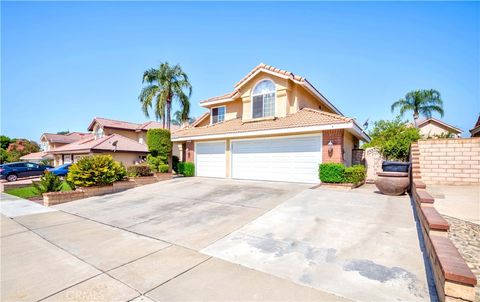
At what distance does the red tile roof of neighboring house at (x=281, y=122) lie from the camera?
11.2m

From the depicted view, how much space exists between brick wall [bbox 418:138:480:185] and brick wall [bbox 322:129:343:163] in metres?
3.33

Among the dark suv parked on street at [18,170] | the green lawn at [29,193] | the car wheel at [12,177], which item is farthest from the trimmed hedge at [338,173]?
the car wheel at [12,177]

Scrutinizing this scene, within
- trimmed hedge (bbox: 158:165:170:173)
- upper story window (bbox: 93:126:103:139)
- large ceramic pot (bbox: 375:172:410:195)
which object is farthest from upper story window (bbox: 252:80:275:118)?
upper story window (bbox: 93:126:103:139)

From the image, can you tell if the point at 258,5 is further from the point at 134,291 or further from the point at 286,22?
the point at 134,291

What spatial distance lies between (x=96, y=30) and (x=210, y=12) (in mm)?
5623

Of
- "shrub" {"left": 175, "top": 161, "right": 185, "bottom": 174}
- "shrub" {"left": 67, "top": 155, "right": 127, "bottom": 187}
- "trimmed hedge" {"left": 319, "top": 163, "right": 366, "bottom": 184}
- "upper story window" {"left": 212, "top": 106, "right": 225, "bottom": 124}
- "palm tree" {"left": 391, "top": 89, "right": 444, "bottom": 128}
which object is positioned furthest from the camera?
"palm tree" {"left": 391, "top": 89, "right": 444, "bottom": 128}

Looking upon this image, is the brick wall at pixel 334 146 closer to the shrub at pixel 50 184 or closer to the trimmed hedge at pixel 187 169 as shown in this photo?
the trimmed hedge at pixel 187 169

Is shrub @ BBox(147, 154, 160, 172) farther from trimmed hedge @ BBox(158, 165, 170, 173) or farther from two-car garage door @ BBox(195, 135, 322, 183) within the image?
two-car garage door @ BBox(195, 135, 322, 183)

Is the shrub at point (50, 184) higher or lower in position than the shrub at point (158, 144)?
lower

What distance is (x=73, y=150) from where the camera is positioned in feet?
78.1

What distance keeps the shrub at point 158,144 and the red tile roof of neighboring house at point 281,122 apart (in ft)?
3.70

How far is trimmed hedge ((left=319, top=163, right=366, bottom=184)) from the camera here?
10375mm

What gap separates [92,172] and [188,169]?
6.27m

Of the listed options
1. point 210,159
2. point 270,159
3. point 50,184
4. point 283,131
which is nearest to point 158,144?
point 210,159
